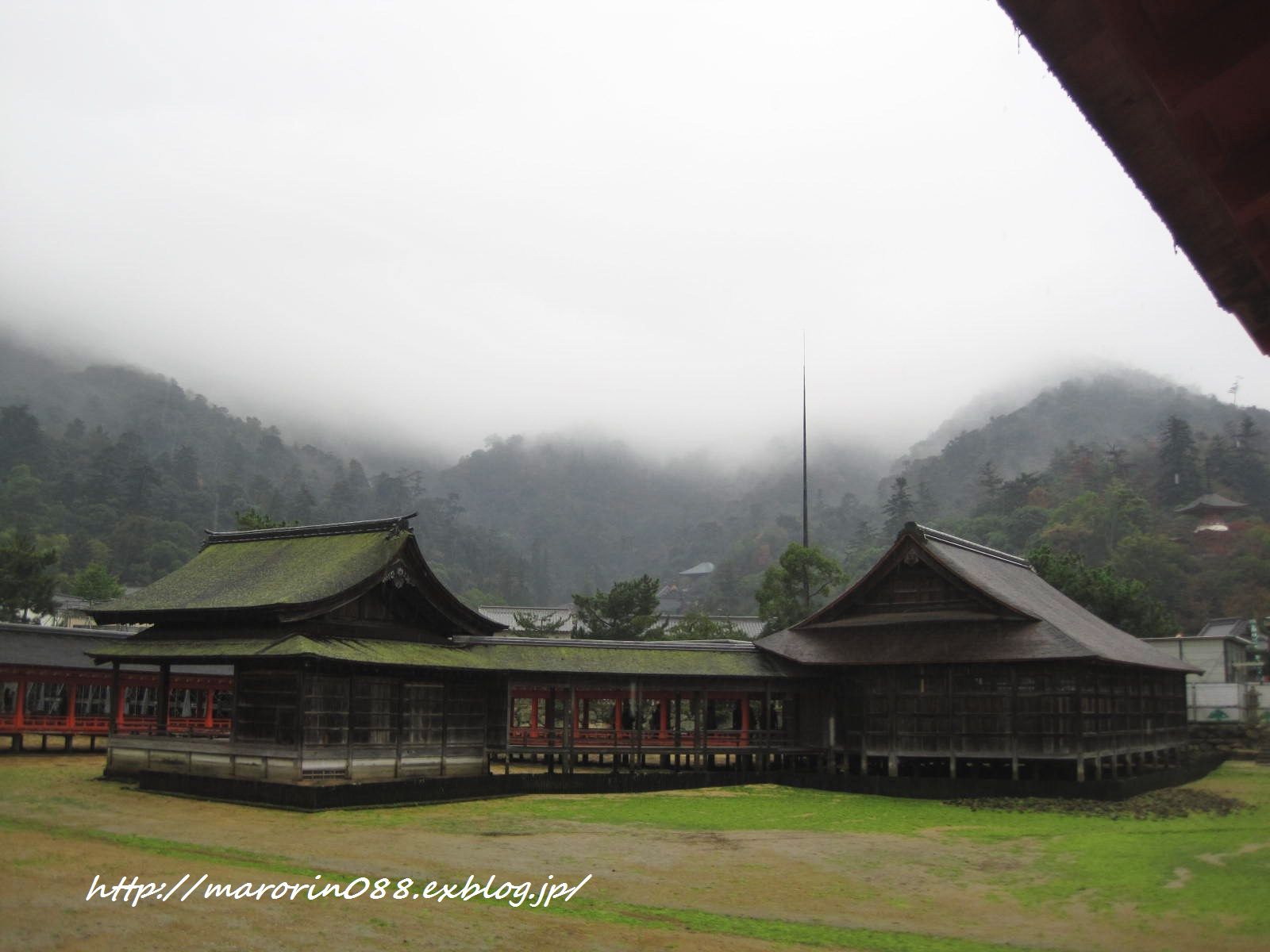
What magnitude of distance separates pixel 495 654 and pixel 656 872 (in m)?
16.9

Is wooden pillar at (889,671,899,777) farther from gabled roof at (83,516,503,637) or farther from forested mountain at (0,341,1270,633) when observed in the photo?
forested mountain at (0,341,1270,633)

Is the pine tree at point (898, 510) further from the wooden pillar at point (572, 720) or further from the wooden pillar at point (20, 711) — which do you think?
the wooden pillar at point (20, 711)

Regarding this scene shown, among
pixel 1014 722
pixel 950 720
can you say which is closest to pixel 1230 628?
pixel 1014 722

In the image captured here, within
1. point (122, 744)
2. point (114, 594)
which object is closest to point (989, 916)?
point (122, 744)

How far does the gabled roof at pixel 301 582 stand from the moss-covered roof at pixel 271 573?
4 cm

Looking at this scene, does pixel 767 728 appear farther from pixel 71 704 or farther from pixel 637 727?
pixel 71 704

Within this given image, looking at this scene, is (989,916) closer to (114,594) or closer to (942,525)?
(114,594)

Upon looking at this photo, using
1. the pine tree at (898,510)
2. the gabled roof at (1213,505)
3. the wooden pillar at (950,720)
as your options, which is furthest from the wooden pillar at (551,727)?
the pine tree at (898,510)

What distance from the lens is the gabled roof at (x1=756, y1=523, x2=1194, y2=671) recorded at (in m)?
33.5

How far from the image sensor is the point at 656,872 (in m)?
19.6

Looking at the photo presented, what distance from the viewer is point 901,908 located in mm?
17469

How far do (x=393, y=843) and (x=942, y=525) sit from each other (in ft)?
405

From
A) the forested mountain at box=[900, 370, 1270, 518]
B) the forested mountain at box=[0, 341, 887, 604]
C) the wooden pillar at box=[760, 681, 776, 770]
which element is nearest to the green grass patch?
the wooden pillar at box=[760, 681, 776, 770]

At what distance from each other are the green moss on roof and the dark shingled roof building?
0.39 ft
